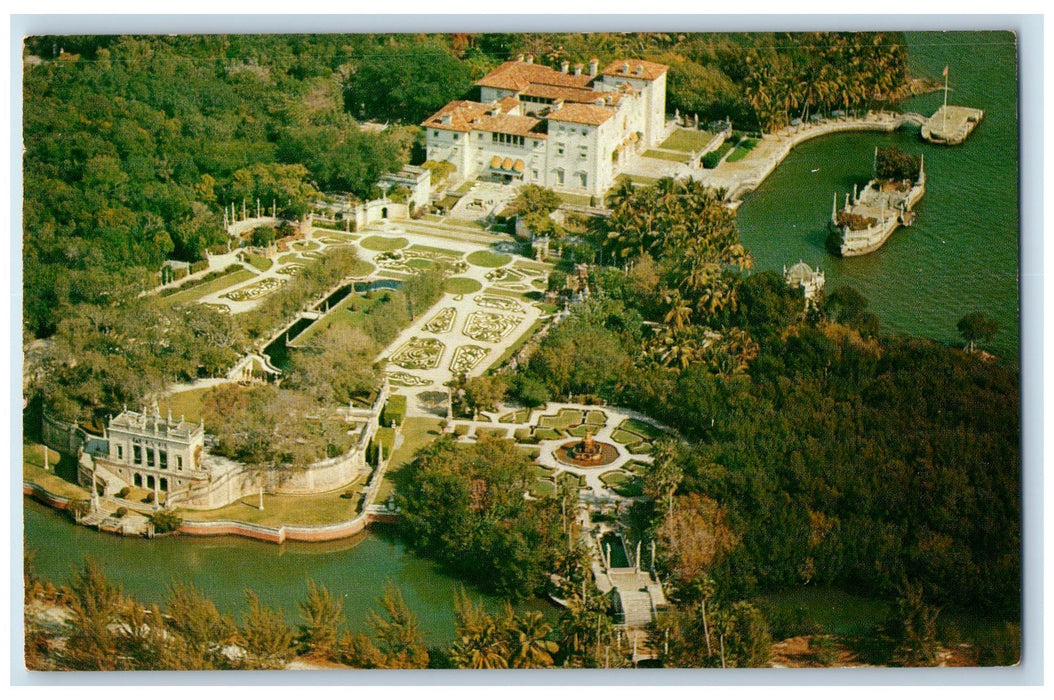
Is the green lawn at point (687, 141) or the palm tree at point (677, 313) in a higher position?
the green lawn at point (687, 141)

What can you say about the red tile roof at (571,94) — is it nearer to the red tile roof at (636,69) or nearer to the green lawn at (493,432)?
the red tile roof at (636,69)

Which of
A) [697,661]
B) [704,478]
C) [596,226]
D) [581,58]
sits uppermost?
[581,58]

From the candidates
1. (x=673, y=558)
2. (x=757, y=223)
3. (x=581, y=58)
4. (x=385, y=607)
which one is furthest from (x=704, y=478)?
(x=581, y=58)

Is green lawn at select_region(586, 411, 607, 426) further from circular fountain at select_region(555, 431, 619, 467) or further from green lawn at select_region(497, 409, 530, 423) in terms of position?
green lawn at select_region(497, 409, 530, 423)

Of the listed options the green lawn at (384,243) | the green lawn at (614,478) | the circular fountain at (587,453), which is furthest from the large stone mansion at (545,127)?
the green lawn at (614,478)

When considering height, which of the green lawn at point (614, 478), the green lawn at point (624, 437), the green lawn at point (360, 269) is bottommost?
the green lawn at point (614, 478)

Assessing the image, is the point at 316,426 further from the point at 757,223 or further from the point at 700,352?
the point at 757,223
